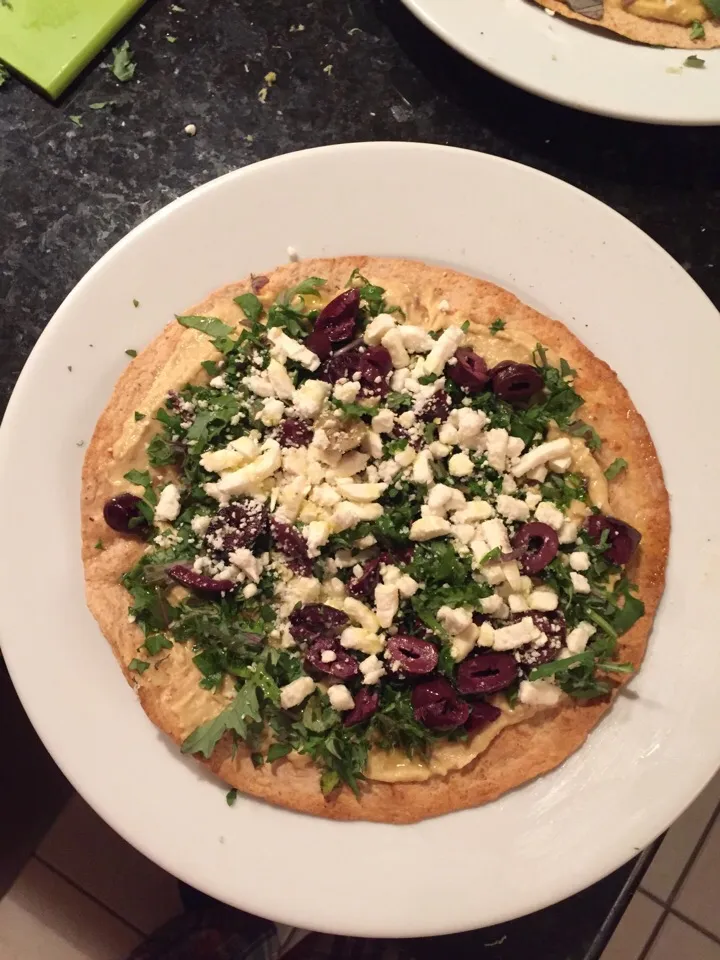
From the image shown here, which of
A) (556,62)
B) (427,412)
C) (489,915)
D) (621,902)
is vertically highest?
(556,62)

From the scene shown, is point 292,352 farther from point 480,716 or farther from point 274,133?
point 480,716

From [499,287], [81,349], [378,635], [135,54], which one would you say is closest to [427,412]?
[499,287]

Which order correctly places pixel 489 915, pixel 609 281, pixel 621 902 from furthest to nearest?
pixel 621 902 < pixel 609 281 < pixel 489 915

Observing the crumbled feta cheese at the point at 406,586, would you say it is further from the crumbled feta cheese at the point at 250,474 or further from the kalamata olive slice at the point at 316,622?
the crumbled feta cheese at the point at 250,474

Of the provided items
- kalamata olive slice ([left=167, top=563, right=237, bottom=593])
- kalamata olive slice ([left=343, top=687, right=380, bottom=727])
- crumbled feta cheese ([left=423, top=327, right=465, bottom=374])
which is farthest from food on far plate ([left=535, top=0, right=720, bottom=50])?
kalamata olive slice ([left=343, top=687, right=380, bottom=727])

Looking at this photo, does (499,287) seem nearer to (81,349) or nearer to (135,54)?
(81,349)

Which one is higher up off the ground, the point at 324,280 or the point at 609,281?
the point at 609,281

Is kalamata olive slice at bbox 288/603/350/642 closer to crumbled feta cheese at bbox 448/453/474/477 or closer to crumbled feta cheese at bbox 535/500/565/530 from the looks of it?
crumbled feta cheese at bbox 448/453/474/477
